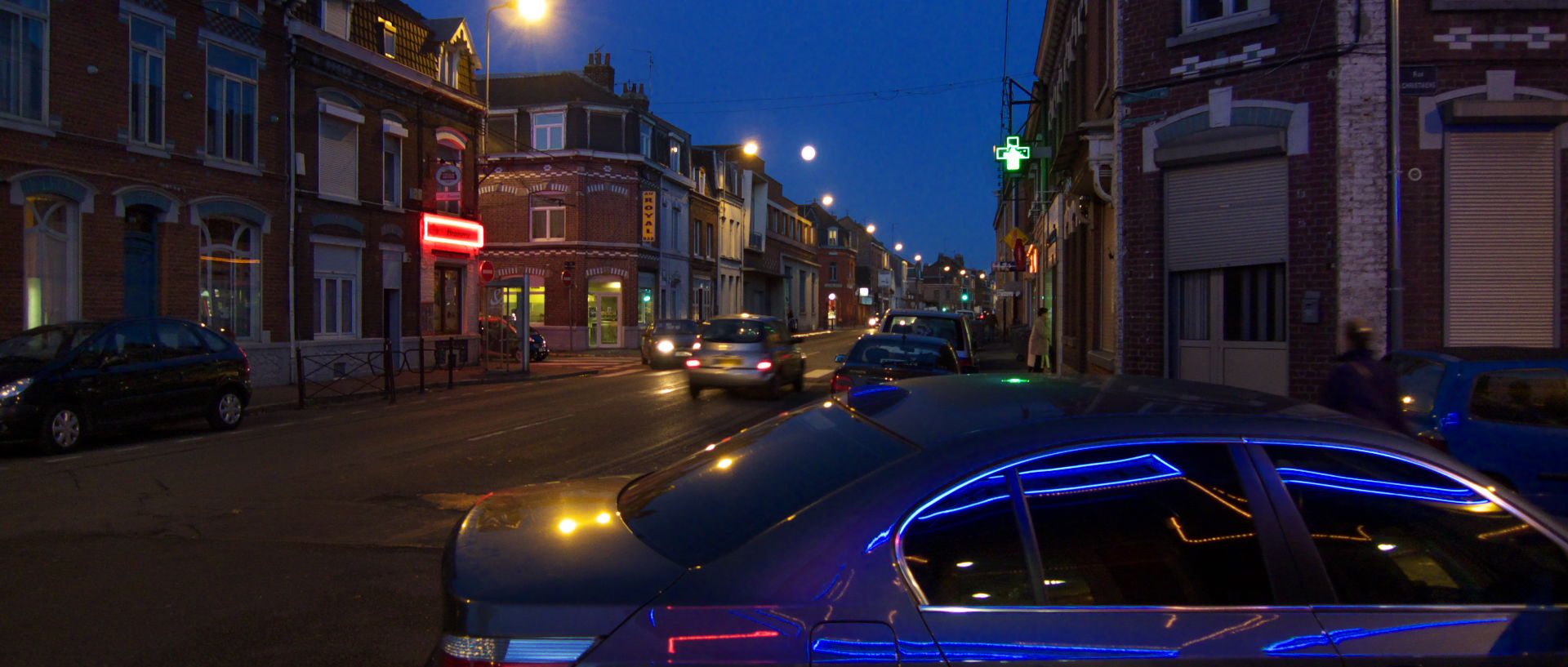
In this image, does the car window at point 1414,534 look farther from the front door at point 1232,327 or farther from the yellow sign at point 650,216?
the yellow sign at point 650,216

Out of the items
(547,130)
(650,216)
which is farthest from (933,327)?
(547,130)

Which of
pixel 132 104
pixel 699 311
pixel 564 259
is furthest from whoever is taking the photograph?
pixel 699 311

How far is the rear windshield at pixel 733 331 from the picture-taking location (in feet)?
56.6

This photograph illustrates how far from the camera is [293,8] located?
20078mm

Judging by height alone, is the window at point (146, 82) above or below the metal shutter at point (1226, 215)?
above

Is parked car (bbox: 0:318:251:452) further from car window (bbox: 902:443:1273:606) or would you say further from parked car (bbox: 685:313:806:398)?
car window (bbox: 902:443:1273:606)

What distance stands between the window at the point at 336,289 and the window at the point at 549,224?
1545 cm

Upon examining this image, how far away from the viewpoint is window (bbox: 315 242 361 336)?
71.5ft

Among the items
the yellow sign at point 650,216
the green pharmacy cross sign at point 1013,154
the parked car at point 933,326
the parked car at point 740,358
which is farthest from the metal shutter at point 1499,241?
the yellow sign at point 650,216

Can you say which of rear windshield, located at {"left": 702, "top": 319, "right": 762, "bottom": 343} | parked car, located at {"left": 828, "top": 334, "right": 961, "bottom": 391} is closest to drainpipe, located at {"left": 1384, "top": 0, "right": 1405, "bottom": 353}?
parked car, located at {"left": 828, "top": 334, "right": 961, "bottom": 391}

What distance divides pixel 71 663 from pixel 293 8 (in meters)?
19.5

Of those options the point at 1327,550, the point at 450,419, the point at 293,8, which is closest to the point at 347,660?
the point at 1327,550

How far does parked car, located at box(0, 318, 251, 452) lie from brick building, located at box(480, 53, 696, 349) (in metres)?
24.2

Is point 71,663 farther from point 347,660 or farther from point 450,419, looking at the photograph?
point 450,419
